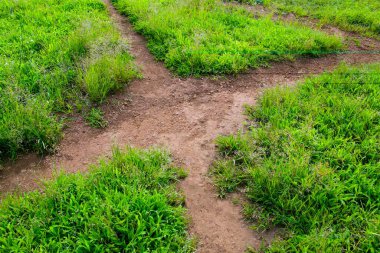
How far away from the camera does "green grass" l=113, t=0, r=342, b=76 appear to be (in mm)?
6566

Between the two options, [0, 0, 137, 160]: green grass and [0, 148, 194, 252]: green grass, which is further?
[0, 0, 137, 160]: green grass

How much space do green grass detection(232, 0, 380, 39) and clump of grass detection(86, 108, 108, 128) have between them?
254 inches

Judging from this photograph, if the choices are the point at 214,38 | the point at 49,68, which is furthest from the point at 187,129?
the point at 49,68

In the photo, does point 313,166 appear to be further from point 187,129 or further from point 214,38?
point 214,38

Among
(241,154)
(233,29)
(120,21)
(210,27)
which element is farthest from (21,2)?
(241,154)

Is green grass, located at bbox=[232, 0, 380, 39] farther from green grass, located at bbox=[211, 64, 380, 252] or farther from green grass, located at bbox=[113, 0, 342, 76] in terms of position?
green grass, located at bbox=[211, 64, 380, 252]

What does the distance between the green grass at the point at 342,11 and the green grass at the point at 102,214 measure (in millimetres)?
7141

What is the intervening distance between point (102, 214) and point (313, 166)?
2.57 metres

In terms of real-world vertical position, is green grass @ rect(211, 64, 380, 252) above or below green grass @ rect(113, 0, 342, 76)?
below

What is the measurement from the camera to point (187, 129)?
5117 mm

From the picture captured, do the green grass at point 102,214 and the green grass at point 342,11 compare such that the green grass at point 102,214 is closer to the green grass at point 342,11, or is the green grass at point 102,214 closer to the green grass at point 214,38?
the green grass at point 214,38

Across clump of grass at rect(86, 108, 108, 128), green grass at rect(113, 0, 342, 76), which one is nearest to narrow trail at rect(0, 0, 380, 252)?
clump of grass at rect(86, 108, 108, 128)

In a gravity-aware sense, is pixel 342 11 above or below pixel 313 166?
above

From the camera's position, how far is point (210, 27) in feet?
25.3
